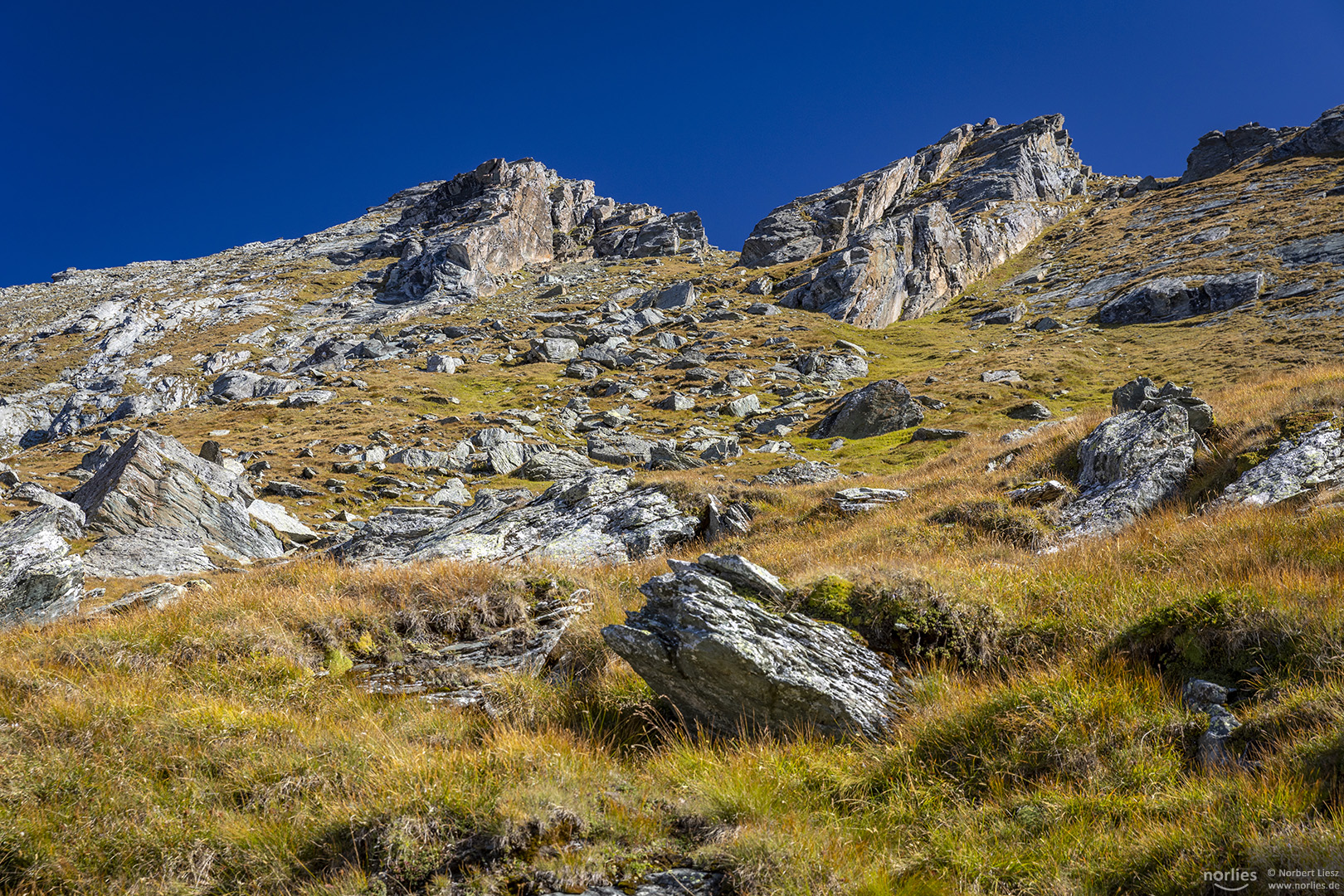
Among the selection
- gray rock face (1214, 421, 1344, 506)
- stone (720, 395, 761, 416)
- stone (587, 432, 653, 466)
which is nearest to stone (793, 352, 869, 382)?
stone (720, 395, 761, 416)

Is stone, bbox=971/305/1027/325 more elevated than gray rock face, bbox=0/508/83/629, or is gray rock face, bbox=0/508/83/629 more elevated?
stone, bbox=971/305/1027/325

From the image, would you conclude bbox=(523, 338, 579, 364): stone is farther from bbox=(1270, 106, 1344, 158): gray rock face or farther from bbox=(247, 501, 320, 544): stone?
bbox=(1270, 106, 1344, 158): gray rock face

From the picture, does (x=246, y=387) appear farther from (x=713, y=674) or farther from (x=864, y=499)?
(x=713, y=674)

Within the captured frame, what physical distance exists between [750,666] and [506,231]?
160 m

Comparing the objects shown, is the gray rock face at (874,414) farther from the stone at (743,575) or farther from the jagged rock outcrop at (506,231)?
the jagged rock outcrop at (506,231)

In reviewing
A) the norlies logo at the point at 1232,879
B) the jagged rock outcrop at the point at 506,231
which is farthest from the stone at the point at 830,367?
the jagged rock outcrop at the point at 506,231

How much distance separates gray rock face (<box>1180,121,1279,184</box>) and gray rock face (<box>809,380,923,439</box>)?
497 ft

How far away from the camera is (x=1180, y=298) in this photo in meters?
75.9

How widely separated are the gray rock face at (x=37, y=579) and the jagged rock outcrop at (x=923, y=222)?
107 meters

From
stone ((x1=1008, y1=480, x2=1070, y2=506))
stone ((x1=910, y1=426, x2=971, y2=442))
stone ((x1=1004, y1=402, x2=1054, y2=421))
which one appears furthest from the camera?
stone ((x1=1004, y1=402, x2=1054, y2=421))

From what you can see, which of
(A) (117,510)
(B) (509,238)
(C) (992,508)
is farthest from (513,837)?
(B) (509,238)

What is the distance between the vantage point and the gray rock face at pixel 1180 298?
234 ft

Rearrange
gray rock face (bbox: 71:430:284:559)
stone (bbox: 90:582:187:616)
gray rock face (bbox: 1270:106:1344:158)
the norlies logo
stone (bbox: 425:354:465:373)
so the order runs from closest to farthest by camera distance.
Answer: the norlies logo, stone (bbox: 90:582:187:616), gray rock face (bbox: 71:430:284:559), stone (bbox: 425:354:465:373), gray rock face (bbox: 1270:106:1344:158)

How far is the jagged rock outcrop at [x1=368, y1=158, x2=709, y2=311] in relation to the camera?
13275 centimetres
